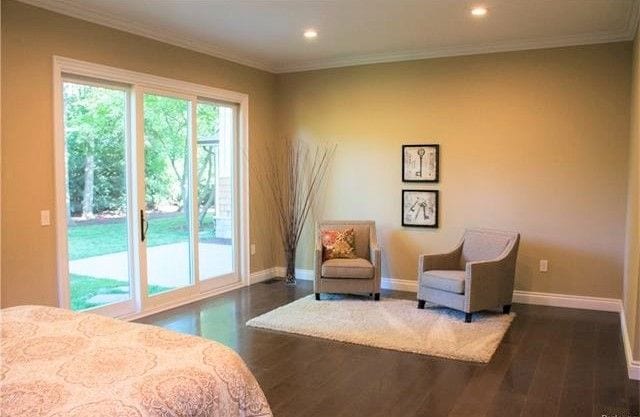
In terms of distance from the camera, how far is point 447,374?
359cm

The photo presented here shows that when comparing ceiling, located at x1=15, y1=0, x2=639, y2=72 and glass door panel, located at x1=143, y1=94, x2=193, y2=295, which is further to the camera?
glass door panel, located at x1=143, y1=94, x2=193, y2=295

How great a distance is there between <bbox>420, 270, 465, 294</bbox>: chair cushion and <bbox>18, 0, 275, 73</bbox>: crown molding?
320 cm

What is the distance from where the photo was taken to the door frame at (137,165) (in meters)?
4.20

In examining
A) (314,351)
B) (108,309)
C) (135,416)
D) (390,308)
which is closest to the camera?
(135,416)

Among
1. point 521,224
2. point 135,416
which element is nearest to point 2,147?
point 135,416

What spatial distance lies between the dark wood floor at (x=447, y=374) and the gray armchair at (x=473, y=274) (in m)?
0.36

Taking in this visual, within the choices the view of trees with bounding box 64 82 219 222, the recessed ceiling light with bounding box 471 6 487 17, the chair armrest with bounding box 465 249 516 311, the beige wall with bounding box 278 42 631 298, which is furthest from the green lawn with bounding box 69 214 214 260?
the recessed ceiling light with bounding box 471 6 487 17

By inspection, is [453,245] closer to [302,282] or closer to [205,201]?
[302,282]

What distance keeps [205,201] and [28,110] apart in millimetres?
2286

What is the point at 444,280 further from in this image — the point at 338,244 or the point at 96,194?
the point at 96,194

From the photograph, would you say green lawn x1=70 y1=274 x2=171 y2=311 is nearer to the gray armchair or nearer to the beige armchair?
the beige armchair

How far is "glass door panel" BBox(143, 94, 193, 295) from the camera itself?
16.9 feet

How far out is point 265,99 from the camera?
6648 mm

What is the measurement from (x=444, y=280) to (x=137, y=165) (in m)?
3.06
